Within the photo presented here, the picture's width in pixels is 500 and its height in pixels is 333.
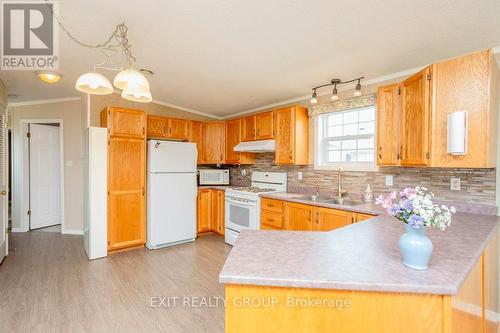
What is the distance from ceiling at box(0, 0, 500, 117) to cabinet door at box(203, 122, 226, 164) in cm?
155

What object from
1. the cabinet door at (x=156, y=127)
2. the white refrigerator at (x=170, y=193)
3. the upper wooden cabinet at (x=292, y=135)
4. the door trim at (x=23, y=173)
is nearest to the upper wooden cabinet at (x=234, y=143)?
the white refrigerator at (x=170, y=193)

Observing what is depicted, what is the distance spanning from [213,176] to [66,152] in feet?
8.96

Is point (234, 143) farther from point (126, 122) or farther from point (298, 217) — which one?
point (298, 217)

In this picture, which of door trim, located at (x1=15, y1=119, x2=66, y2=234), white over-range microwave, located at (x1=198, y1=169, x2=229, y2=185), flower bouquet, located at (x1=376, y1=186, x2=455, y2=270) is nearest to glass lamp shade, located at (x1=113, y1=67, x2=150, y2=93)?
flower bouquet, located at (x1=376, y1=186, x2=455, y2=270)

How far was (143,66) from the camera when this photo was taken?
300 centimetres

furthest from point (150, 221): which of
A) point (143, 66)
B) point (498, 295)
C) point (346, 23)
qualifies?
point (498, 295)

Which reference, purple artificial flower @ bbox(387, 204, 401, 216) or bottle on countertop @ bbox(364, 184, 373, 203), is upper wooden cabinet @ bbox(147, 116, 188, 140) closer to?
bottle on countertop @ bbox(364, 184, 373, 203)

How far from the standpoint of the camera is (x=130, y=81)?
169cm

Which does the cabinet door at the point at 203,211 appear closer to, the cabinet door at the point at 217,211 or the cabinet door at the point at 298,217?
the cabinet door at the point at 217,211

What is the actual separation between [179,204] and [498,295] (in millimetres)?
3724

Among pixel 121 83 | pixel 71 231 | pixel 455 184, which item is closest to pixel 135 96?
pixel 121 83

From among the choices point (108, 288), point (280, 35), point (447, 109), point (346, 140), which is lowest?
point (108, 288)

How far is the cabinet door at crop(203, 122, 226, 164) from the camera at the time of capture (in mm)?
4758

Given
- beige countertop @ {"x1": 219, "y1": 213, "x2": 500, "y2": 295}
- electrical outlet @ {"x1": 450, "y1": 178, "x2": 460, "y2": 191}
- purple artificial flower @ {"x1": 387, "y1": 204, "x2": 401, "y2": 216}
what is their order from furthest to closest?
electrical outlet @ {"x1": 450, "y1": 178, "x2": 460, "y2": 191} < purple artificial flower @ {"x1": 387, "y1": 204, "x2": 401, "y2": 216} < beige countertop @ {"x1": 219, "y1": 213, "x2": 500, "y2": 295}
